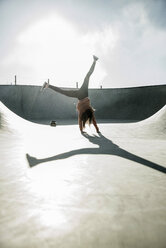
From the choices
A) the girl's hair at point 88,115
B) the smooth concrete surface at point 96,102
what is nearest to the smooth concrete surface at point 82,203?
the girl's hair at point 88,115

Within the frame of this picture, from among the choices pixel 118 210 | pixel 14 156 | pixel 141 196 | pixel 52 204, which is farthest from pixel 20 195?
pixel 14 156

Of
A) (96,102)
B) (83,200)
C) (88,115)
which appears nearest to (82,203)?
(83,200)

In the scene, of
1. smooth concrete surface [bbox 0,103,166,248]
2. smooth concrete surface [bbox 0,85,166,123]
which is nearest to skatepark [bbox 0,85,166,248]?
smooth concrete surface [bbox 0,103,166,248]

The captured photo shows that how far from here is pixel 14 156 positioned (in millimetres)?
3807

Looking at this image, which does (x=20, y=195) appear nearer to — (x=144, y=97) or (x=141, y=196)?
(x=141, y=196)

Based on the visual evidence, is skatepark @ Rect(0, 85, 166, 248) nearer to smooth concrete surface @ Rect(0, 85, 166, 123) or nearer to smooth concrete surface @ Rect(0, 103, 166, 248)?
smooth concrete surface @ Rect(0, 103, 166, 248)

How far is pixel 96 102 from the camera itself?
23.6 meters

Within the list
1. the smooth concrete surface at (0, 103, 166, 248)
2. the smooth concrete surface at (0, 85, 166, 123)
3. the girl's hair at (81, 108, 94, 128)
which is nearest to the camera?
the smooth concrete surface at (0, 103, 166, 248)

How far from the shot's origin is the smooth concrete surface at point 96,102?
69.6ft

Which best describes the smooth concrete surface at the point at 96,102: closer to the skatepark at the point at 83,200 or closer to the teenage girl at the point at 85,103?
the teenage girl at the point at 85,103

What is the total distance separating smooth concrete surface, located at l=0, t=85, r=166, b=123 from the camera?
69.6 feet

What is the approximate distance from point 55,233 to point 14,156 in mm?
2651

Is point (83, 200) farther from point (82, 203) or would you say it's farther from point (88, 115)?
point (88, 115)

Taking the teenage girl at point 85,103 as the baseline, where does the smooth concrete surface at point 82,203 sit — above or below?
below
